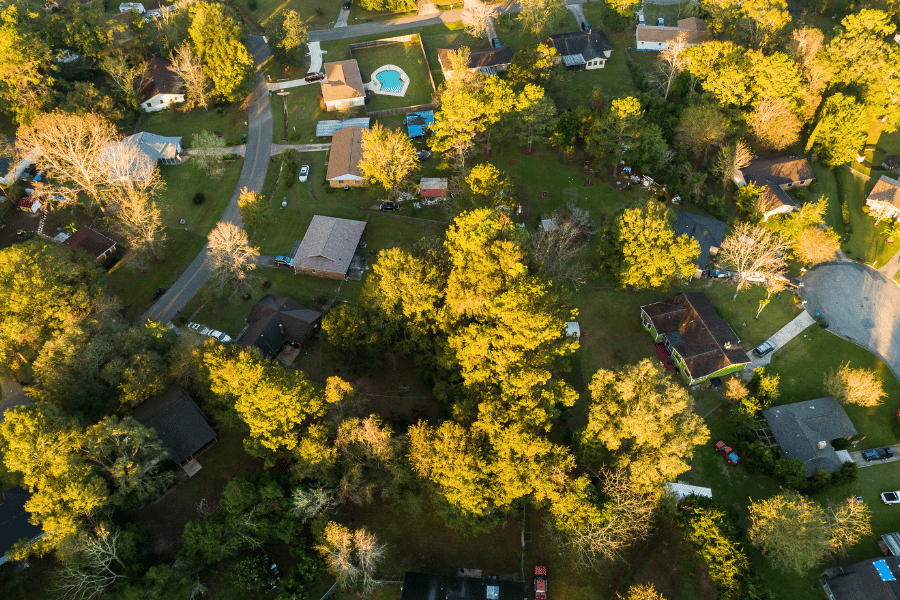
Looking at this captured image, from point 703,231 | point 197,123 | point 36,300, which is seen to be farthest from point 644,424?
point 197,123

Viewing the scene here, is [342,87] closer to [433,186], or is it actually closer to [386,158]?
[386,158]

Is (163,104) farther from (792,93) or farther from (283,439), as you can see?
(792,93)

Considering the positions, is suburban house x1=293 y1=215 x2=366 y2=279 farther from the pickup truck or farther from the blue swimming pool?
the pickup truck

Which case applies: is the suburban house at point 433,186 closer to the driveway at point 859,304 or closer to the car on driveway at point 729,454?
the car on driveway at point 729,454

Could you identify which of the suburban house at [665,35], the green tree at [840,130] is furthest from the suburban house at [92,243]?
the green tree at [840,130]

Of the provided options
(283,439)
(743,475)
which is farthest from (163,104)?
(743,475)
